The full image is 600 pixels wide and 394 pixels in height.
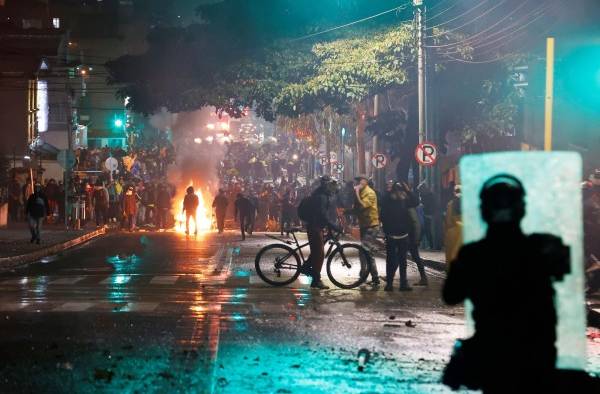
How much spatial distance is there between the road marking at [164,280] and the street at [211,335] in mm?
23

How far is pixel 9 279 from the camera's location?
19594 mm

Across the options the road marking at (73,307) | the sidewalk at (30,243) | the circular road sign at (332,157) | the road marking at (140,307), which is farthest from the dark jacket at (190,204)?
the circular road sign at (332,157)

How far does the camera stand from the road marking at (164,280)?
742 inches

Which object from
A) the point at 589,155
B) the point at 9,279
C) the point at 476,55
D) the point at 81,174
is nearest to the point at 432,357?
the point at 9,279

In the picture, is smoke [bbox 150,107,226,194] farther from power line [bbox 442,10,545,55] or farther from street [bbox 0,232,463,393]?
street [bbox 0,232,463,393]

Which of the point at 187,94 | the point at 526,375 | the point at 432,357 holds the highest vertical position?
the point at 187,94

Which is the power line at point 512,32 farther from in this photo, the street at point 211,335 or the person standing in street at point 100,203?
the person standing in street at point 100,203

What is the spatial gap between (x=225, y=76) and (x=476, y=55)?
351 inches

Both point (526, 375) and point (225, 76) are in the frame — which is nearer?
point (526, 375)

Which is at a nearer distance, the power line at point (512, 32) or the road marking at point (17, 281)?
the road marking at point (17, 281)

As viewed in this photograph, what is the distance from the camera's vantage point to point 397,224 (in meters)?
17.5

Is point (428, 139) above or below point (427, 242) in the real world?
above

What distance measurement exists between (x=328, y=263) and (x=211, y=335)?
6.10 metres

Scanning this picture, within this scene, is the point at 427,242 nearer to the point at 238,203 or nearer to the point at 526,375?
the point at 238,203
